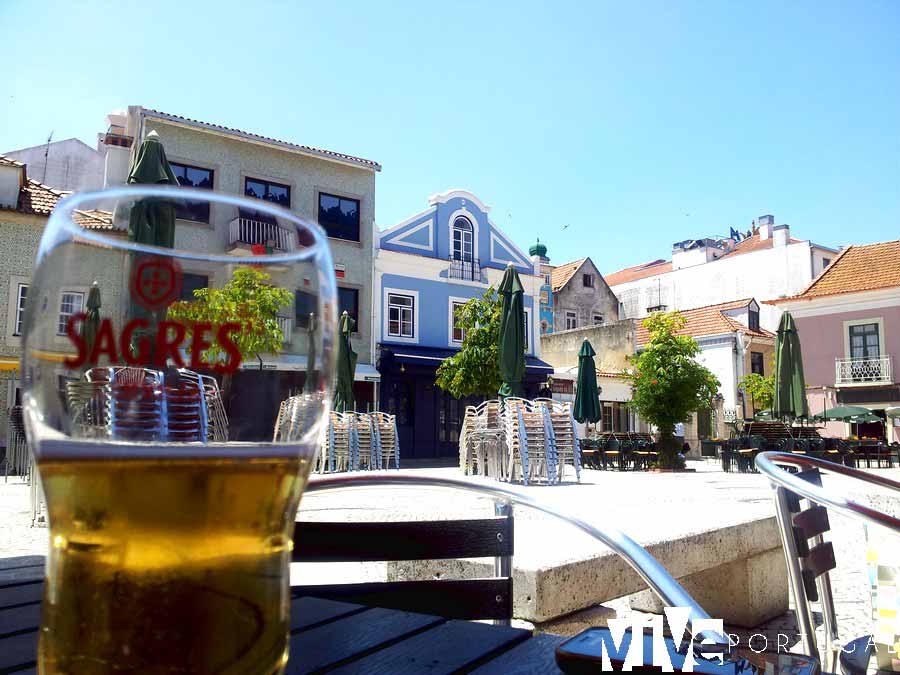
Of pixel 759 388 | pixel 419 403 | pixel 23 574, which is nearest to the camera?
pixel 23 574

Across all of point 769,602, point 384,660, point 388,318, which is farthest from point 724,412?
point 384,660

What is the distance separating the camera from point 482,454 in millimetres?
11133

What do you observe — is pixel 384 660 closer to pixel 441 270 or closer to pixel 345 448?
pixel 345 448

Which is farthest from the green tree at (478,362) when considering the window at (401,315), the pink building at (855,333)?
the pink building at (855,333)

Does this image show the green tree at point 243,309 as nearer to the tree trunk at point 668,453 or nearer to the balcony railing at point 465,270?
the tree trunk at point 668,453

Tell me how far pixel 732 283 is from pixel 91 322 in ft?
133

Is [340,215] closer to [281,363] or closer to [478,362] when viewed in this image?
[478,362]

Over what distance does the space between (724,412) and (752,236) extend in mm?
16614

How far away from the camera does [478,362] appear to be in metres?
18.3

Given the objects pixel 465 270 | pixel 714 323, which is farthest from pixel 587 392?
pixel 714 323

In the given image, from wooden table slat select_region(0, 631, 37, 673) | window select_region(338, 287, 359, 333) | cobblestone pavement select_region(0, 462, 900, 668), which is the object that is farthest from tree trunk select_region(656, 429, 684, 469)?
wooden table slat select_region(0, 631, 37, 673)

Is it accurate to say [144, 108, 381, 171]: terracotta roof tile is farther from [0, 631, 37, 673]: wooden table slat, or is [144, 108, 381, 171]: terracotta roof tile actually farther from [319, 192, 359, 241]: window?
[0, 631, 37, 673]: wooden table slat

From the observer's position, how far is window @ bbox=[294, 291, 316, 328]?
0.52m

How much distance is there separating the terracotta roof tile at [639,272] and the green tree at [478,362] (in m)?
25.3
